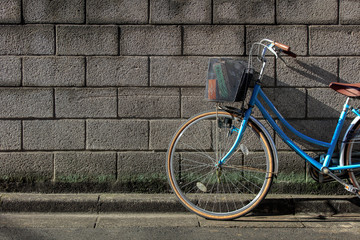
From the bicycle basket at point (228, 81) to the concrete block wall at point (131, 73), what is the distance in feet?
2.20

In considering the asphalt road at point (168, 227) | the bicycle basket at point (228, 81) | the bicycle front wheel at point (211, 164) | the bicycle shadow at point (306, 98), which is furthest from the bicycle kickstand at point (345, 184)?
the bicycle basket at point (228, 81)

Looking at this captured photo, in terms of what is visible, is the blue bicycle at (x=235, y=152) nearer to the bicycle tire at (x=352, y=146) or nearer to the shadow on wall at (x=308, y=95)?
the bicycle tire at (x=352, y=146)

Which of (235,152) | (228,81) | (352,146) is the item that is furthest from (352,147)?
(228,81)

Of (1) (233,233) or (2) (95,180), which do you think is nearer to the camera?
(1) (233,233)

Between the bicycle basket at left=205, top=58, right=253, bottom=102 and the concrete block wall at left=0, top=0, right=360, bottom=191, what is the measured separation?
0.67 m

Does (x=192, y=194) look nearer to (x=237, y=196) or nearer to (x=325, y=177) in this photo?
(x=237, y=196)

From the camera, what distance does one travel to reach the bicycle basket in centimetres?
380

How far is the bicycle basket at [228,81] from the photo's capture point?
3803mm

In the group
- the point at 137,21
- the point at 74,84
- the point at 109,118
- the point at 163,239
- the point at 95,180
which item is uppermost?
the point at 137,21

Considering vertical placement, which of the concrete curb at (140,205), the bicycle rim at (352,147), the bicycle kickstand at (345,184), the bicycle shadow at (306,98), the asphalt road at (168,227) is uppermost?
the bicycle shadow at (306,98)

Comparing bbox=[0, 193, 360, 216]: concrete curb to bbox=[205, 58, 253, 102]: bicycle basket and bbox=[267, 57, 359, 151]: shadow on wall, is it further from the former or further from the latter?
bbox=[205, 58, 253, 102]: bicycle basket

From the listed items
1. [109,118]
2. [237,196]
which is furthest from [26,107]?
[237,196]

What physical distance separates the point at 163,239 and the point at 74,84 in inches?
80.8

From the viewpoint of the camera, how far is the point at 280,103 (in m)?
4.59
